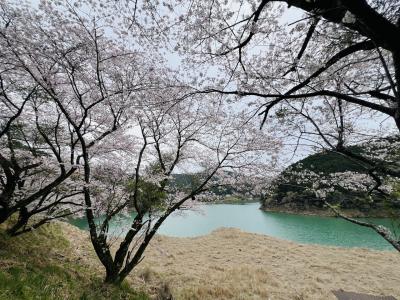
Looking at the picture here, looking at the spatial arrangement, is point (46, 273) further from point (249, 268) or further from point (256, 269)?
point (256, 269)

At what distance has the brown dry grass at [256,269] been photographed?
8.00m

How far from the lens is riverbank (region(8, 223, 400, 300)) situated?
7792 mm

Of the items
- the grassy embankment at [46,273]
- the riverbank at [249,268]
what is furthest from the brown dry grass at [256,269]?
the grassy embankment at [46,273]

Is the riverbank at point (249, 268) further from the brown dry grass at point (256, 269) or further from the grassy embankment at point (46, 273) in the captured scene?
the grassy embankment at point (46, 273)

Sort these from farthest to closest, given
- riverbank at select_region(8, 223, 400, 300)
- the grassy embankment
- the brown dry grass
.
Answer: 1. the brown dry grass
2. riverbank at select_region(8, 223, 400, 300)
3. the grassy embankment

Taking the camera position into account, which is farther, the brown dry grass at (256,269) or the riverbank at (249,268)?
the brown dry grass at (256,269)

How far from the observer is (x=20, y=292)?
12.2ft

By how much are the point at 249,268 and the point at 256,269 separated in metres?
0.28

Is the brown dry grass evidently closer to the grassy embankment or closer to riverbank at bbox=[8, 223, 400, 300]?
riverbank at bbox=[8, 223, 400, 300]

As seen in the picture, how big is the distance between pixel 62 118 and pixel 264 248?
45.4 ft

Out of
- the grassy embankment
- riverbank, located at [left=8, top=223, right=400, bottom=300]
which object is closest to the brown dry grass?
riverbank, located at [left=8, top=223, right=400, bottom=300]

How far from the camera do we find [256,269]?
10.7m

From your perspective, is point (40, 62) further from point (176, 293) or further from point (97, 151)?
point (176, 293)

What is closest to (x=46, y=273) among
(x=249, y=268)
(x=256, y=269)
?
(x=249, y=268)
